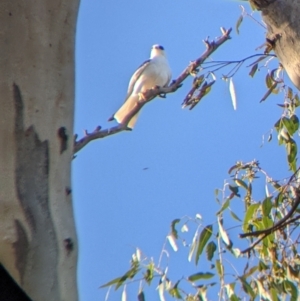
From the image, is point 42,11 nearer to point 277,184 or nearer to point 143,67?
point 277,184

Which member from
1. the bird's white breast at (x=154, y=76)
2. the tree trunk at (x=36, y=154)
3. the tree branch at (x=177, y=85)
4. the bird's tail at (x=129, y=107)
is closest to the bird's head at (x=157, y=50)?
the bird's white breast at (x=154, y=76)

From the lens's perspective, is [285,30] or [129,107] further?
[129,107]

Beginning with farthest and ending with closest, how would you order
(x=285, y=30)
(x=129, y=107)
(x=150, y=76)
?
(x=150, y=76) < (x=129, y=107) < (x=285, y=30)

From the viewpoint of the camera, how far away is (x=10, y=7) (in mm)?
816

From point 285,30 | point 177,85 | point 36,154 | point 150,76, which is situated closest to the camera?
point 36,154

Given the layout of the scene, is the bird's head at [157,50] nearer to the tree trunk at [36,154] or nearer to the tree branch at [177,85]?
the tree branch at [177,85]

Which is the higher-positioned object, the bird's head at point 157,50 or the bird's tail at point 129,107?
the bird's head at point 157,50

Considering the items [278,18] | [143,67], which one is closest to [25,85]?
[278,18]

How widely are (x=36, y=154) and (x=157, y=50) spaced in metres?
4.71

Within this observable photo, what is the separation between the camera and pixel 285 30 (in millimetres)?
1323

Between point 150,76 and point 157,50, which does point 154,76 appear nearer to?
point 150,76

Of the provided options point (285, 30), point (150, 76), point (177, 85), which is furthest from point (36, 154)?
point (150, 76)

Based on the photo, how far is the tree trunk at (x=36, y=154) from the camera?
0.79 metres

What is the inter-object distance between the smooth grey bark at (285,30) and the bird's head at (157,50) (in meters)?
3.91
